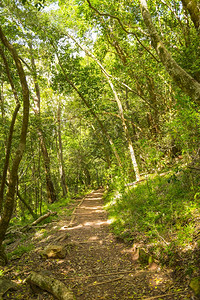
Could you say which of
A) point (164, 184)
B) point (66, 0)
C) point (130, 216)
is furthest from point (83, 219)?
point (66, 0)

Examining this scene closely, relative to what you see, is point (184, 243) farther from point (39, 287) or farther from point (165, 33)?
point (165, 33)

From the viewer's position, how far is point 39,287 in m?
3.67

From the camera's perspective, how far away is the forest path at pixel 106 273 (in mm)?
3477

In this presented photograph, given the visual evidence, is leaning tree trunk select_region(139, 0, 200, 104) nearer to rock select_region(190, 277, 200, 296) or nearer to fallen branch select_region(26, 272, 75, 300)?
rock select_region(190, 277, 200, 296)

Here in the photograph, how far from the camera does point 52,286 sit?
3.49 metres

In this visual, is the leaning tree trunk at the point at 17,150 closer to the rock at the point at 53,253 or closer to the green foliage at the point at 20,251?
the rock at the point at 53,253

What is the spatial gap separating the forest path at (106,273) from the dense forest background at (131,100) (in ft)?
1.77

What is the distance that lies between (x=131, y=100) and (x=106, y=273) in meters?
14.3

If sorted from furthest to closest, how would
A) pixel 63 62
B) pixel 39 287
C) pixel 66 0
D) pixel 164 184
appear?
1. pixel 63 62
2. pixel 66 0
3. pixel 164 184
4. pixel 39 287

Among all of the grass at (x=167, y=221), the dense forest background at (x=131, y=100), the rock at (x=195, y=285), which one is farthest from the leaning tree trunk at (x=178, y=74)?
the rock at (x=195, y=285)

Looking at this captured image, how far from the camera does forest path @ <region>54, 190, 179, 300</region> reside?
137 inches

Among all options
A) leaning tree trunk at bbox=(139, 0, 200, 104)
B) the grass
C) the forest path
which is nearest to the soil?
the forest path

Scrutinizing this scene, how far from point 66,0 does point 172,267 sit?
A: 49.2 ft

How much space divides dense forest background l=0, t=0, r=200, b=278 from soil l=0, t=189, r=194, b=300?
19.2 inches
